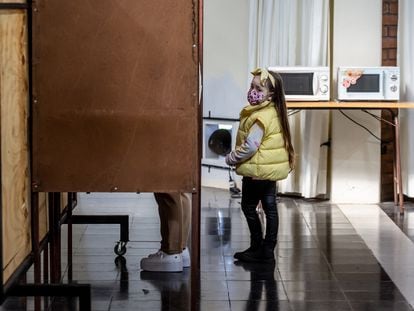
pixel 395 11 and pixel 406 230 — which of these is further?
pixel 395 11

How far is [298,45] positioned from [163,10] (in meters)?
3.87

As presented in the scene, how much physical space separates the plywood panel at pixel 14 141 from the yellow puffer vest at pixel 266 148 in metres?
1.85

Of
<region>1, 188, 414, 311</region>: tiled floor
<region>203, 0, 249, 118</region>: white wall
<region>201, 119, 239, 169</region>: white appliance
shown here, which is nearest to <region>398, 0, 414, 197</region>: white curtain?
<region>1, 188, 414, 311</region>: tiled floor

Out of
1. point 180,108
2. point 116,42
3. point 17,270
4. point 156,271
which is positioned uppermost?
point 116,42

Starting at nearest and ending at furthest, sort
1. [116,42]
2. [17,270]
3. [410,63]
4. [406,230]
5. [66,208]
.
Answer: [17,270] < [116,42] < [66,208] < [406,230] < [410,63]

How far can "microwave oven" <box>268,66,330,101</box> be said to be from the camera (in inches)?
261

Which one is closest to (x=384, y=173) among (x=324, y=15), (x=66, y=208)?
(x=324, y=15)

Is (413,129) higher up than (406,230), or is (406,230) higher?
(413,129)

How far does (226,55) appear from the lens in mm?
7645

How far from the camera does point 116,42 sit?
336 cm

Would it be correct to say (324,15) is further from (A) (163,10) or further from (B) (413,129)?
(A) (163,10)

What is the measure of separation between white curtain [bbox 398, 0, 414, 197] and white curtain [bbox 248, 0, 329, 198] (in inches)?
24.0

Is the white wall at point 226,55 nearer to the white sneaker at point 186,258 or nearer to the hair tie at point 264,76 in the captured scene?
the hair tie at point 264,76

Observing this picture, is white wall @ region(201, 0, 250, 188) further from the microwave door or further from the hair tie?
the hair tie
